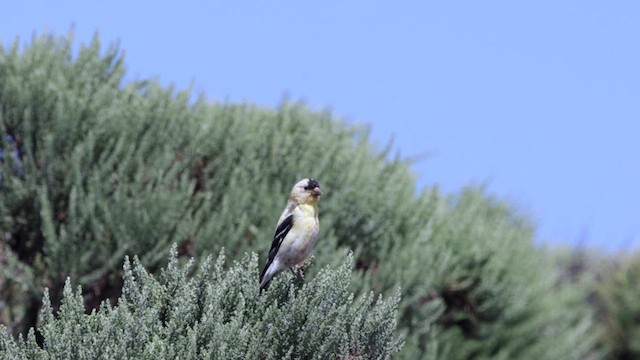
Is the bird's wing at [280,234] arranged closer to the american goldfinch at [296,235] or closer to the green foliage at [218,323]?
the american goldfinch at [296,235]

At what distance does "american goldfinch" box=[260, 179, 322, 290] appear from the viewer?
812cm

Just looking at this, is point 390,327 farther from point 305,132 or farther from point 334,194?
point 305,132

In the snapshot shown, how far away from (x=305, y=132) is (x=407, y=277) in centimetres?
221

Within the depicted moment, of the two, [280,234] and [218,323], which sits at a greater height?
[280,234]

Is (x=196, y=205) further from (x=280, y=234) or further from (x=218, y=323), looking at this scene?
(x=218, y=323)

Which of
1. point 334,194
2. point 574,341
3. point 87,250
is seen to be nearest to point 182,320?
point 87,250

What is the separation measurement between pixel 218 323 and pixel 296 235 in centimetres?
155

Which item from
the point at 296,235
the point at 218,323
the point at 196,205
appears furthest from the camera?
the point at 196,205

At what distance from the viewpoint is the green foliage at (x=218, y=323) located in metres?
6.69

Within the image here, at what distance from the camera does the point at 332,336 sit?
22.8 ft

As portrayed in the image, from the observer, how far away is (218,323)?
6.72 metres

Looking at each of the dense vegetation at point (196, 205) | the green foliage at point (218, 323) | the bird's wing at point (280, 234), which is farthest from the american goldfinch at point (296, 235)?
the dense vegetation at point (196, 205)

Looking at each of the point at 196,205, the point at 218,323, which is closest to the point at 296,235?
the point at 218,323

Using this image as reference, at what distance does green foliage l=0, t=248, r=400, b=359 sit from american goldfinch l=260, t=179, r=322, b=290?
81 cm
